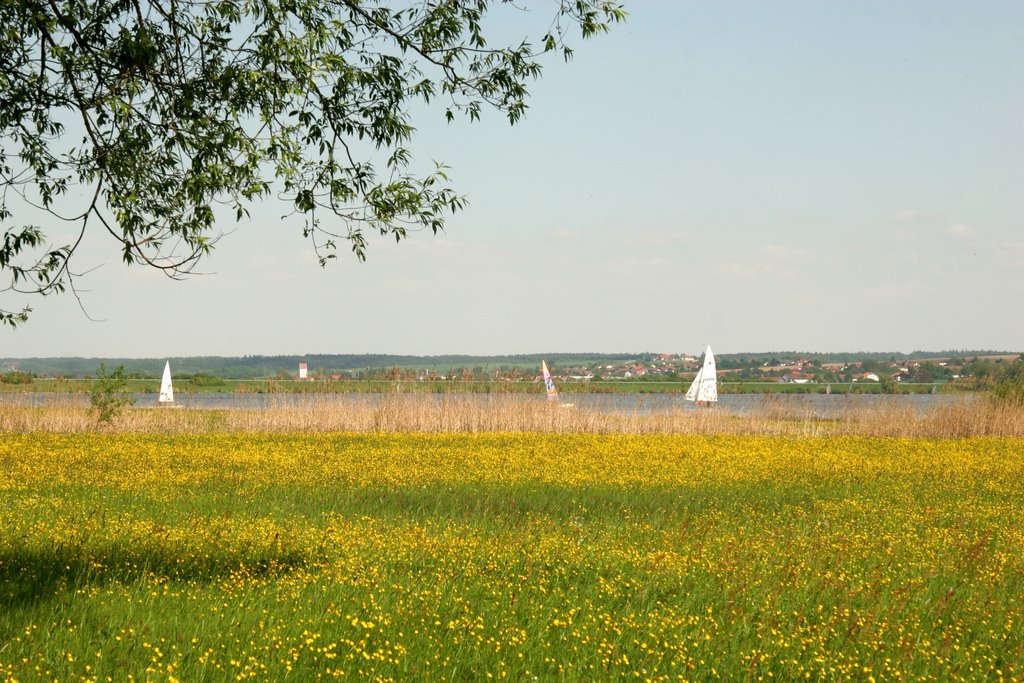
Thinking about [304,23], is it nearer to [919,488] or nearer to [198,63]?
[198,63]

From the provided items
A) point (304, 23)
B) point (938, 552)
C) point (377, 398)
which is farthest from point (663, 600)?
point (377, 398)

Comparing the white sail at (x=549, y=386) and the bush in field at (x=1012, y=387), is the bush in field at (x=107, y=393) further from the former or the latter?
the bush in field at (x=1012, y=387)

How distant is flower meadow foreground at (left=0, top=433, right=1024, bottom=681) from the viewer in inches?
307

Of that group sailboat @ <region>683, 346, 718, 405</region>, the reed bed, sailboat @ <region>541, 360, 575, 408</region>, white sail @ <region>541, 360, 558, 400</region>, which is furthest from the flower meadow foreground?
sailboat @ <region>683, 346, 718, 405</region>

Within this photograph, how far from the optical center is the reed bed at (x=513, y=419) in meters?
31.6

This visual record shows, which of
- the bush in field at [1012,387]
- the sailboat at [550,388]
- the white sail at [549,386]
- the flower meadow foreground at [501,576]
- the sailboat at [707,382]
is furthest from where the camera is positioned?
the sailboat at [707,382]

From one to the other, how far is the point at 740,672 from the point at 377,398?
1091 inches

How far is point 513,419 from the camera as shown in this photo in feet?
105

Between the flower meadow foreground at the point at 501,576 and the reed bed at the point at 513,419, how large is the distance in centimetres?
1172

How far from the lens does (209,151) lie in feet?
30.7

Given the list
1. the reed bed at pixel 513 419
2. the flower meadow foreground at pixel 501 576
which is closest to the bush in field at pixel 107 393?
the reed bed at pixel 513 419

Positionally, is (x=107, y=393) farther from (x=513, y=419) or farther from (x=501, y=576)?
(x=501, y=576)

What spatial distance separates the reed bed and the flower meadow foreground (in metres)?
11.7

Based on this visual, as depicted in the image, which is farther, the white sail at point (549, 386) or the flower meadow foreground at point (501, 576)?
the white sail at point (549, 386)
